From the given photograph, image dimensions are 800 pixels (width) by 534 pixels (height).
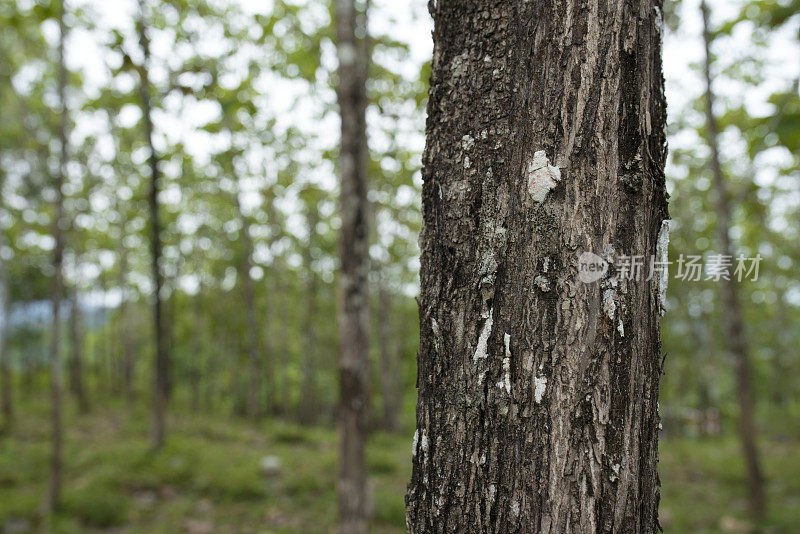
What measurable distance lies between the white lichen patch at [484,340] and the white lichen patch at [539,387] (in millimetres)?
105

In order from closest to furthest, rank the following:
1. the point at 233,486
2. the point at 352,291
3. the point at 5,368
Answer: the point at 352,291
the point at 233,486
the point at 5,368

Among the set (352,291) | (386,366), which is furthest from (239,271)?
(352,291)

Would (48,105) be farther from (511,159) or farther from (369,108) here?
(511,159)

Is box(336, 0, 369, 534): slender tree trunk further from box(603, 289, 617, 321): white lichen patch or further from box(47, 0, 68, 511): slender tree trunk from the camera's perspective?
box(47, 0, 68, 511): slender tree trunk

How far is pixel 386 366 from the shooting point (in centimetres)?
1562

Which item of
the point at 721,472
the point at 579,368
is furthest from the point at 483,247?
the point at 721,472

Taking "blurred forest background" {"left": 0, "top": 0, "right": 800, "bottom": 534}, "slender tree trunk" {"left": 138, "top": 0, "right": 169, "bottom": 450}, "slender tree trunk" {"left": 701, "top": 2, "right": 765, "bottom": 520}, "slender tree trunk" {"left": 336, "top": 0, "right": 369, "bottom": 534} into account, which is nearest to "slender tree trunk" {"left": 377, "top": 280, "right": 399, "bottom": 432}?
"blurred forest background" {"left": 0, "top": 0, "right": 800, "bottom": 534}

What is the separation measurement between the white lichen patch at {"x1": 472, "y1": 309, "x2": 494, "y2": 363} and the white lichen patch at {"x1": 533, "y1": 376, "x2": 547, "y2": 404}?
4.2 inches

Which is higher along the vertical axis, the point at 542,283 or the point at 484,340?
the point at 542,283

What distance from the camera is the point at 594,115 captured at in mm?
1035

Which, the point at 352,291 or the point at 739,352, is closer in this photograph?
the point at 352,291

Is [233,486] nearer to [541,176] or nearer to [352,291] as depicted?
[352,291]

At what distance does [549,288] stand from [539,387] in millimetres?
184

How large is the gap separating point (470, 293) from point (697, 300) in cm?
→ 2016
